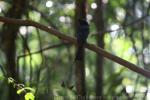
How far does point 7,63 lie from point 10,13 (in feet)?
0.95

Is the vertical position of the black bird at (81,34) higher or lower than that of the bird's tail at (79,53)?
higher

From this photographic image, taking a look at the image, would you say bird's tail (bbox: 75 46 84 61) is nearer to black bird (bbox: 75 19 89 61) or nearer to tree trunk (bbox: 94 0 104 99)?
black bird (bbox: 75 19 89 61)

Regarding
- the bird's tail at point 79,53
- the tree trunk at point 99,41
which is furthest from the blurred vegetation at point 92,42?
the bird's tail at point 79,53

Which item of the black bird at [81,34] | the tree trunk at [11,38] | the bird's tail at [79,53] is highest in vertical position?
the tree trunk at [11,38]

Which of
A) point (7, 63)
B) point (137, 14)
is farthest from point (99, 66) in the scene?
point (7, 63)

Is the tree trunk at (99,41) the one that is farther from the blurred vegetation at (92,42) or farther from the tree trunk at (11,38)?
the tree trunk at (11,38)

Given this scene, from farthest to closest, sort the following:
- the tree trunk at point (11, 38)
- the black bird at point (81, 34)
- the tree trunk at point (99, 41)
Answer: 1. the tree trunk at point (99, 41)
2. the tree trunk at point (11, 38)
3. the black bird at point (81, 34)

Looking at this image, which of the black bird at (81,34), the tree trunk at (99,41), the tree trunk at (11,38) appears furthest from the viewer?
the tree trunk at (99,41)

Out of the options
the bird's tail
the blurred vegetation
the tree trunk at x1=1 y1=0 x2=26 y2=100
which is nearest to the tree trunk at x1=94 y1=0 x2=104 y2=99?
the blurred vegetation

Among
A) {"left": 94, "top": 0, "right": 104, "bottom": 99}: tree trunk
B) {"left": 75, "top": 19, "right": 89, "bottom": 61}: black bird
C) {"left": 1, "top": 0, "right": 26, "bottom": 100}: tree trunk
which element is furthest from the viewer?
{"left": 94, "top": 0, "right": 104, "bottom": 99}: tree trunk

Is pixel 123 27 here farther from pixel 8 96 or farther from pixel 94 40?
pixel 8 96

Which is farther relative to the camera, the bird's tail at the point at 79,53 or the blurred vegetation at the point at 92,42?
the blurred vegetation at the point at 92,42

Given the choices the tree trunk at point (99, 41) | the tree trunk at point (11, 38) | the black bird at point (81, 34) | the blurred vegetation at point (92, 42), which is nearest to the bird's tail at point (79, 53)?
the black bird at point (81, 34)

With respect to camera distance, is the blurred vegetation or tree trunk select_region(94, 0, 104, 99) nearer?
the blurred vegetation
